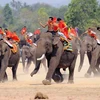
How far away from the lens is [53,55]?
19750 mm

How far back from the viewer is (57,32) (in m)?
19.8

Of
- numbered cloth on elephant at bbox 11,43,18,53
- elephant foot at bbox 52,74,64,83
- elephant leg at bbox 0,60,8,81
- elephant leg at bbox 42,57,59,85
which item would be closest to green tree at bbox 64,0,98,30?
numbered cloth on elephant at bbox 11,43,18,53

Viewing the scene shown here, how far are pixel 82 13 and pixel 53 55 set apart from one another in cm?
5252

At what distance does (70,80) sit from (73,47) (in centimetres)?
119

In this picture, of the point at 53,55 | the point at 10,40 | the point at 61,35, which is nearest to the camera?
the point at 53,55

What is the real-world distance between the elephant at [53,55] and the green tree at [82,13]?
158ft

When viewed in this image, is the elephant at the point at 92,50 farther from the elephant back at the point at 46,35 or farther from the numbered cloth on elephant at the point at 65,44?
the elephant back at the point at 46,35

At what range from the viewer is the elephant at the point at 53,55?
62.8 ft

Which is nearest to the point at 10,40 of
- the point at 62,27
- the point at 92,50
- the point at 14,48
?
the point at 14,48

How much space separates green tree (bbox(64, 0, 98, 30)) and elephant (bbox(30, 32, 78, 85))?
4821cm

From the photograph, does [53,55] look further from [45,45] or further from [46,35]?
[46,35]

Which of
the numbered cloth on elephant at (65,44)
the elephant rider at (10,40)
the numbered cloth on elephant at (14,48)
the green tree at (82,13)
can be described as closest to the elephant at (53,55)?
the numbered cloth on elephant at (65,44)

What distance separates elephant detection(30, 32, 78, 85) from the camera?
1916 centimetres

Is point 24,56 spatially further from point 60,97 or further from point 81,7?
point 81,7
